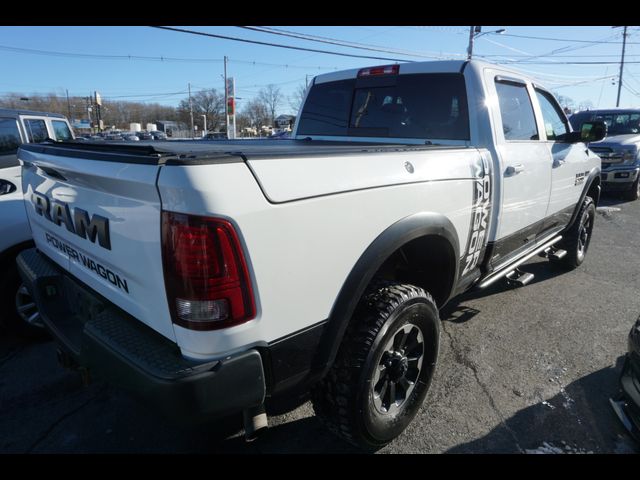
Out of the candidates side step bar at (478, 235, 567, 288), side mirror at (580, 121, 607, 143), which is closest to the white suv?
side step bar at (478, 235, 567, 288)

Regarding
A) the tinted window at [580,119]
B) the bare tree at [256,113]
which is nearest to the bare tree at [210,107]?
the bare tree at [256,113]

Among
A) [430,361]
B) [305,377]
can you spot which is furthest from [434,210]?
[305,377]

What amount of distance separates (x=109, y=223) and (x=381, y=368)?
1447 millimetres

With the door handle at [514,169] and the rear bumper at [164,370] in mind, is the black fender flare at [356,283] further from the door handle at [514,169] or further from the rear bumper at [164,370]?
the door handle at [514,169]

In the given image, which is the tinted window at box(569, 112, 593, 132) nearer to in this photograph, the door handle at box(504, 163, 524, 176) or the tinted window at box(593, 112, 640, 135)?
the tinted window at box(593, 112, 640, 135)

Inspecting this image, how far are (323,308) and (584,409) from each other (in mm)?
1949

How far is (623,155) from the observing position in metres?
9.59

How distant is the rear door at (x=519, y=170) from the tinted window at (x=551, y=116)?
360mm

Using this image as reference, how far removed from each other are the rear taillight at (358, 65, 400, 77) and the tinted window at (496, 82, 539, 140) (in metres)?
0.79

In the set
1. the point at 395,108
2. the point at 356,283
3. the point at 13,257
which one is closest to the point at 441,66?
the point at 395,108

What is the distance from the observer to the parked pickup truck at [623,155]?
963 cm

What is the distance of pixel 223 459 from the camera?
2.19 metres

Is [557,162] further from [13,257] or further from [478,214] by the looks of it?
[13,257]

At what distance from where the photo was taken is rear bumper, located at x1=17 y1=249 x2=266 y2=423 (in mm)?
1416
